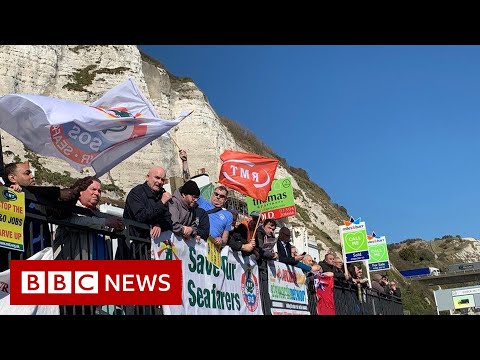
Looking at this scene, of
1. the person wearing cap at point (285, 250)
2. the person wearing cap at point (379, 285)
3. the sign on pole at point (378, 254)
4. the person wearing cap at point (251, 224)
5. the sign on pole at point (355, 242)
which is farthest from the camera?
the sign on pole at point (378, 254)

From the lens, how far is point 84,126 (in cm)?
683

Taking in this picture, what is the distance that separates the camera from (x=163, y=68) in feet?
167

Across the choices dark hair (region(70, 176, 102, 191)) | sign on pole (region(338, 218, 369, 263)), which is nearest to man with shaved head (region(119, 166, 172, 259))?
dark hair (region(70, 176, 102, 191))

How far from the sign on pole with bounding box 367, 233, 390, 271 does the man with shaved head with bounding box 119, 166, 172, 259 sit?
1942 cm

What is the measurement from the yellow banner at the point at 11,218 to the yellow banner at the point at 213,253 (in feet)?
9.56

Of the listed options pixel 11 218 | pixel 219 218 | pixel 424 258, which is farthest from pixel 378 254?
pixel 424 258

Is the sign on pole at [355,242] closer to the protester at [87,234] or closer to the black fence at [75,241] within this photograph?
the black fence at [75,241]

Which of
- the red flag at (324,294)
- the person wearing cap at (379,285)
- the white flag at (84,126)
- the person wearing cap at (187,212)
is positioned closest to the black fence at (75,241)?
the person wearing cap at (187,212)

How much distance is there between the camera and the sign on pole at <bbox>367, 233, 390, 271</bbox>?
84.1 feet

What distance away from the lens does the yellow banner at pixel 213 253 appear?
801 centimetres

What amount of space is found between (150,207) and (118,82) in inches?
1529

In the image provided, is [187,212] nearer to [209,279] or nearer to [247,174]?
[209,279]

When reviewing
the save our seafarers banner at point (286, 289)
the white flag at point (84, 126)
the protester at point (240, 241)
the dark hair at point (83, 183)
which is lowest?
the save our seafarers banner at point (286, 289)
